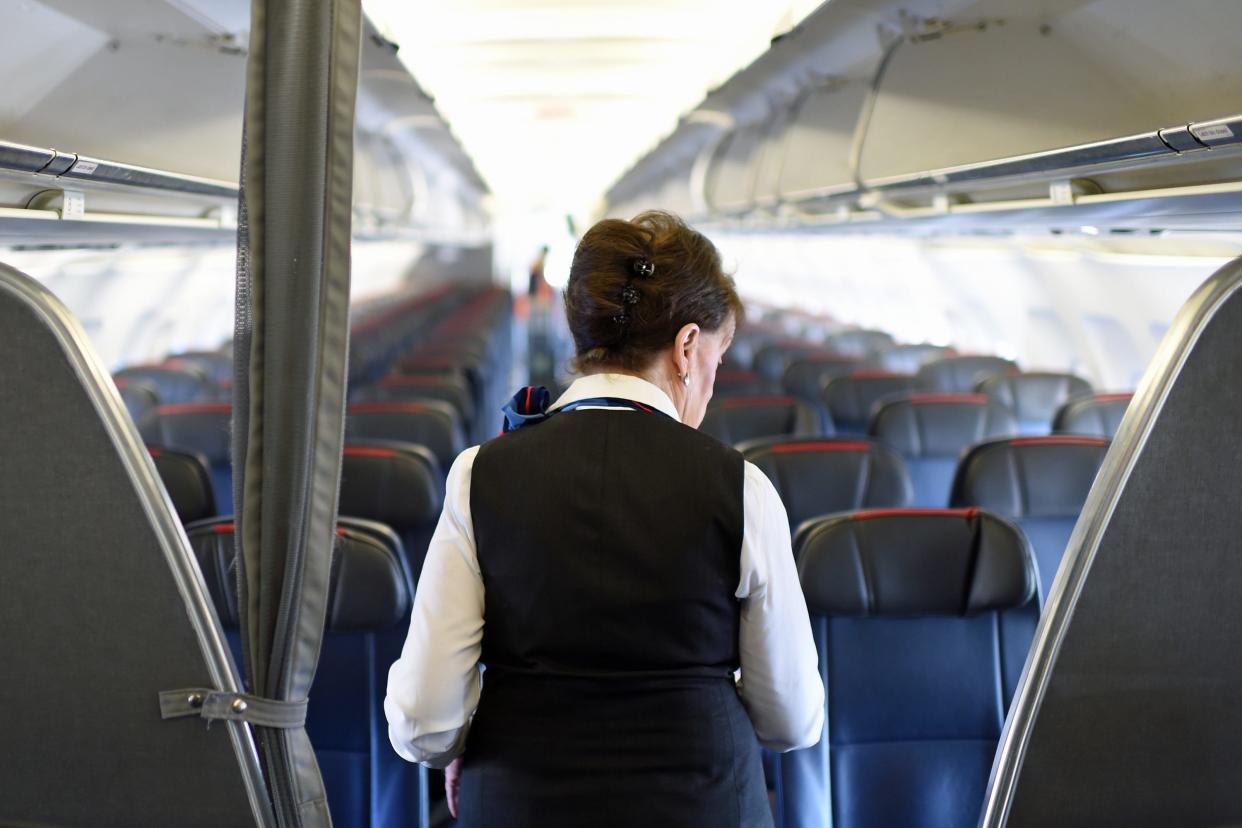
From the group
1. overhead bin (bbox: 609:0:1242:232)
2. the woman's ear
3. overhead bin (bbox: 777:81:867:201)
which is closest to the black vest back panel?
the woman's ear

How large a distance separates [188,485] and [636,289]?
2395 mm

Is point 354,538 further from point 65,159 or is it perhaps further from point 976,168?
point 976,168

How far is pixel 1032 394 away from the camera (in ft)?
20.7

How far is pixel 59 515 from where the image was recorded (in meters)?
1.76

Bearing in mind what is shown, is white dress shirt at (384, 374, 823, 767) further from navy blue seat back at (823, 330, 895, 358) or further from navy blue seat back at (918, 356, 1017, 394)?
navy blue seat back at (823, 330, 895, 358)

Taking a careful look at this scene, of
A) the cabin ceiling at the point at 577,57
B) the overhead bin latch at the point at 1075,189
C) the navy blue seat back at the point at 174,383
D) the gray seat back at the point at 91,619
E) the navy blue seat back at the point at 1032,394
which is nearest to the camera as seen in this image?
the gray seat back at the point at 91,619

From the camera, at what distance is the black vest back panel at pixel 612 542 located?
176 centimetres

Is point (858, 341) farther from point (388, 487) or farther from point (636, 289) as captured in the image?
point (636, 289)

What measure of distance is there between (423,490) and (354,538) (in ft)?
4.44

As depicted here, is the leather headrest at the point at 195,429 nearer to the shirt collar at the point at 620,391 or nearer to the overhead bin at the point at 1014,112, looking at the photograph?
the overhead bin at the point at 1014,112

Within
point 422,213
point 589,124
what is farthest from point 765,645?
point 589,124

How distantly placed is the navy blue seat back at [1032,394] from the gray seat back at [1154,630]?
4.49 meters

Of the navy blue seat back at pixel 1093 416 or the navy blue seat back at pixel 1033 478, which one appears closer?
the navy blue seat back at pixel 1033 478

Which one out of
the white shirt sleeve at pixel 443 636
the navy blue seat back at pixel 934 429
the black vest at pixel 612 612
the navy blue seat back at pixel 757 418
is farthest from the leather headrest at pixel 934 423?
the white shirt sleeve at pixel 443 636
